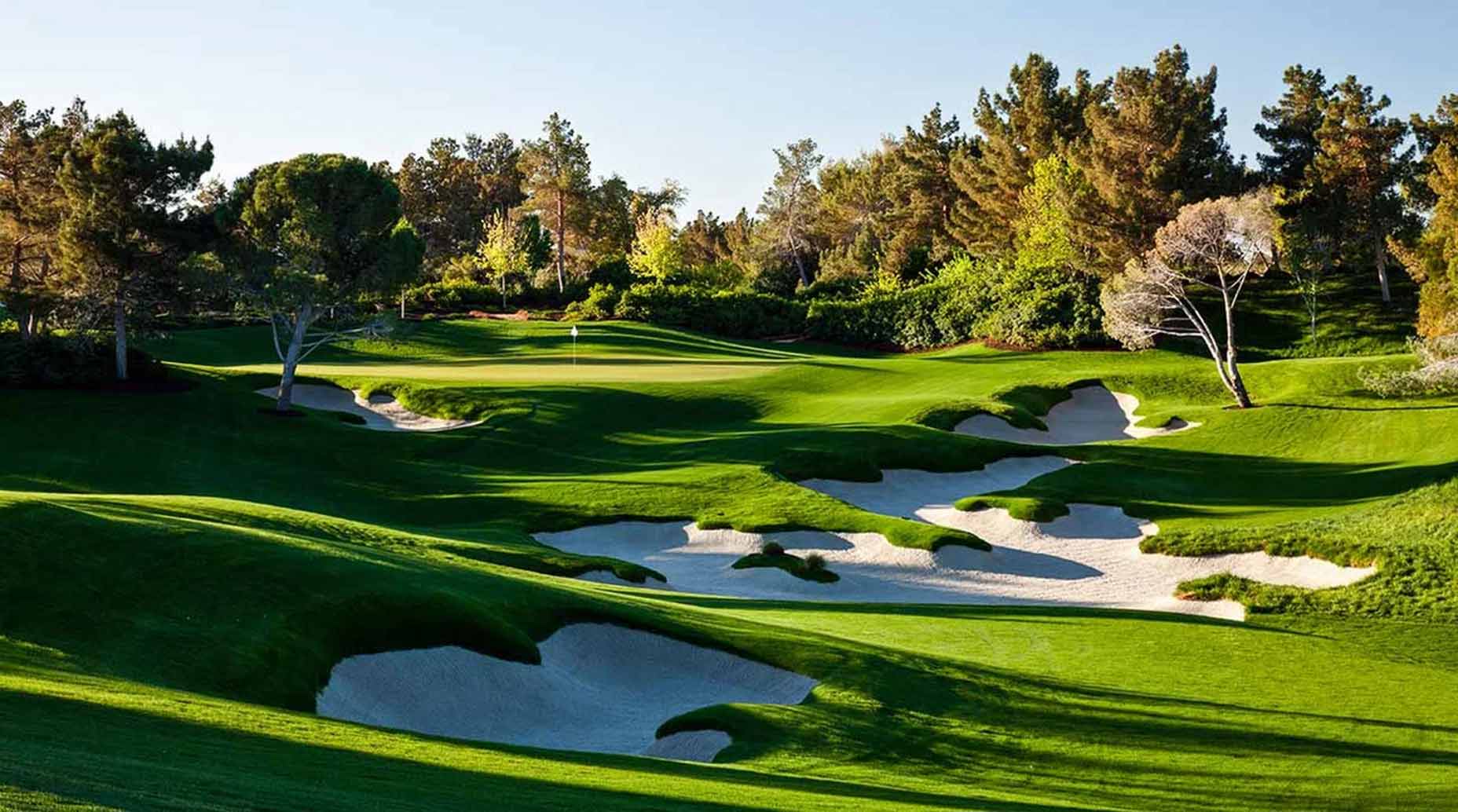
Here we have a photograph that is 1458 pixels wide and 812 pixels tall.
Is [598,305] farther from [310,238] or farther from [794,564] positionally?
[794,564]

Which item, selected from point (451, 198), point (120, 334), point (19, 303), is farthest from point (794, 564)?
point (451, 198)

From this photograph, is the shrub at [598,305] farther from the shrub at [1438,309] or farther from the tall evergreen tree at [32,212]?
the shrub at [1438,309]

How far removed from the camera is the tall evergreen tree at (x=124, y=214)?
1907 inches

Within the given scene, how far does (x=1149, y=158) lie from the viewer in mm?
75438

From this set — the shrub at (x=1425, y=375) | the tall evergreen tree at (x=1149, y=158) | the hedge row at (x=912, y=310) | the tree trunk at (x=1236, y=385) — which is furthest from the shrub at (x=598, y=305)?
A: the shrub at (x=1425, y=375)

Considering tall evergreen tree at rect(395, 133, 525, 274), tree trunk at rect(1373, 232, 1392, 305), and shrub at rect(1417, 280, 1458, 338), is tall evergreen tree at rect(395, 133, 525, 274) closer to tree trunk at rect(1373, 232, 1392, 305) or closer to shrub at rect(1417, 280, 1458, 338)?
tree trunk at rect(1373, 232, 1392, 305)

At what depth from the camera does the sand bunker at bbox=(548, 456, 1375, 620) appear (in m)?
31.7

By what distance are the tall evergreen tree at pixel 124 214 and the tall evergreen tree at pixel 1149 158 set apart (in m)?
47.1

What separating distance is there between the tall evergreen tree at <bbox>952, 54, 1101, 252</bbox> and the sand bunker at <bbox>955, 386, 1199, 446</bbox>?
34.9m

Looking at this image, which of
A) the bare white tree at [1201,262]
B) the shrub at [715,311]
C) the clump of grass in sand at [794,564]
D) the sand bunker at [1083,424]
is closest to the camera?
the clump of grass in sand at [794,564]

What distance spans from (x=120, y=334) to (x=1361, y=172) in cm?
6616

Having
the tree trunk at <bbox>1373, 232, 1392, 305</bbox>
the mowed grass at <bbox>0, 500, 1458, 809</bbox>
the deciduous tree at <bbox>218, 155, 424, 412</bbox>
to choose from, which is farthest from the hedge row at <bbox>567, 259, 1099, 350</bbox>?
the mowed grass at <bbox>0, 500, 1458, 809</bbox>

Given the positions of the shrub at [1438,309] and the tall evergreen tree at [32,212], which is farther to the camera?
the tall evergreen tree at [32,212]

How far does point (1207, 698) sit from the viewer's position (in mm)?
20172
